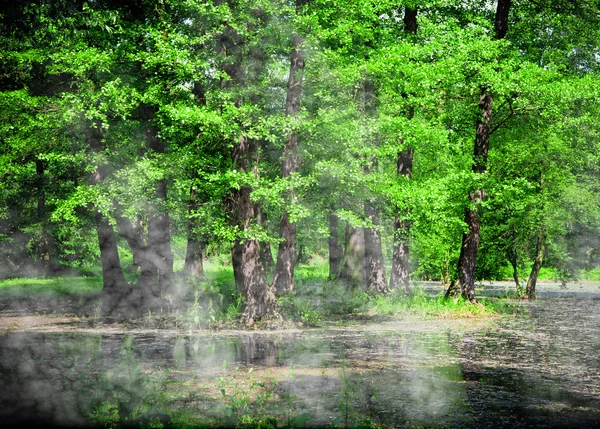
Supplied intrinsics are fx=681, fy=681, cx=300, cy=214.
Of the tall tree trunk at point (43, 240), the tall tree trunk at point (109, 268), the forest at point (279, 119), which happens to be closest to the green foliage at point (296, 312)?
the forest at point (279, 119)

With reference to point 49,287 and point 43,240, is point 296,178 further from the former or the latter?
point 43,240

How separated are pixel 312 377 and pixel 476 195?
14358mm

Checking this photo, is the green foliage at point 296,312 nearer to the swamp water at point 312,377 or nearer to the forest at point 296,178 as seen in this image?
the forest at point 296,178

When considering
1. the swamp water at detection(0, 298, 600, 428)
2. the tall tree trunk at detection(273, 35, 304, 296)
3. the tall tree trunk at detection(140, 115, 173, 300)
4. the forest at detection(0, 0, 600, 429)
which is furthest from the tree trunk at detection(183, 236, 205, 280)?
the swamp water at detection(0, 298, 600, 428)

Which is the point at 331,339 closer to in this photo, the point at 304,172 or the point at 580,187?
the point at 304,172

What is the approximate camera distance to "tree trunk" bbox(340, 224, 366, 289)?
95.2ft

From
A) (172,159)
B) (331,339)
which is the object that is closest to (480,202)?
(331,339)

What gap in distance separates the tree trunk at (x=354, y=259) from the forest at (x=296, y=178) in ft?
0.35

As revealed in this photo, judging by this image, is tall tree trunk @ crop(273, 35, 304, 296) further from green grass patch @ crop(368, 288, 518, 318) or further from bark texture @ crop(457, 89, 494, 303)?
bark texture @ crop(457, 89, 494, 303)

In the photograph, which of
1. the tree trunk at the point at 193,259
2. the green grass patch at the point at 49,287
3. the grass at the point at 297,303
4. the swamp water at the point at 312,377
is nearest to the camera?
the swamp water at the point at 312,377

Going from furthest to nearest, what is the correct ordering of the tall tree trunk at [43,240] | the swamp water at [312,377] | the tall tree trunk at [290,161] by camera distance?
the tall tree trunk at [43,240], the tall tree trunk at [290,161], the swamp water at [312,377]

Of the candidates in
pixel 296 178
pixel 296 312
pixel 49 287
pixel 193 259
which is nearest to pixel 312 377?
pixel 296 178

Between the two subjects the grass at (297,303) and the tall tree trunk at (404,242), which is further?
the tall tree trunk at (404,242)

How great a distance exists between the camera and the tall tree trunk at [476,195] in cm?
2394
